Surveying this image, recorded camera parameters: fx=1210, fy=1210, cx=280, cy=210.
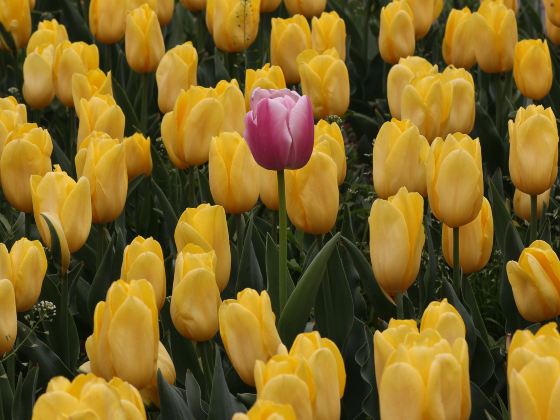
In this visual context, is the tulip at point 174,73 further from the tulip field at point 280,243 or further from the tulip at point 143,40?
the tulip at point 143,40

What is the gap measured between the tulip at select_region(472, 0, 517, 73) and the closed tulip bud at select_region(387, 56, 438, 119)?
17.2 inches

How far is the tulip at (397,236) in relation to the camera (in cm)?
226

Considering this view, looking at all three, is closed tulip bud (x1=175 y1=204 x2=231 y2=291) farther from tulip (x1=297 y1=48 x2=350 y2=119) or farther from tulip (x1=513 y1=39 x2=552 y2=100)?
tulip (x1=513 y1=39 x2=552 y2=100)

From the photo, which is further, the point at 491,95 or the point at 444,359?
the point at 491,95

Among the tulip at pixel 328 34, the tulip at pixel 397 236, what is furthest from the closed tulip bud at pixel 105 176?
the tulip at pixel 328 34

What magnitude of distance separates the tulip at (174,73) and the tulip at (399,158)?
939 millimetres

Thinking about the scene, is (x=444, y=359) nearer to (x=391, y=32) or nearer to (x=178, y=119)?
(x=178, y=119)

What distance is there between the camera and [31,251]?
2.35 metres

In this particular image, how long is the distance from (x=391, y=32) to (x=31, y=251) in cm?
177

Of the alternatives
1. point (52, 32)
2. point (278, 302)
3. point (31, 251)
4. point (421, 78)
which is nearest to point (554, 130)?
point (421, 78)

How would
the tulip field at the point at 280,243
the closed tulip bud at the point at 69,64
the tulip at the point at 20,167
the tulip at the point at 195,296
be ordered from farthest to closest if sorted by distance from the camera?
the closed tulip bud at the point at 69,64 → the tulip at the point at 20,167 → the tulip at the point at 195,296 → the tulip field at the point at 280,243

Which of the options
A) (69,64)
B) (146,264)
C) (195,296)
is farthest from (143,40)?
(195,296)

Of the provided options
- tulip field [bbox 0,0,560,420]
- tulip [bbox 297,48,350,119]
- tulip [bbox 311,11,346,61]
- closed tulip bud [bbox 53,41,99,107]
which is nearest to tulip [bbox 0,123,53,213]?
tulip field [bbox 0,0,560,420]

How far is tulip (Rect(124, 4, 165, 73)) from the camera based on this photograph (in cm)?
370
